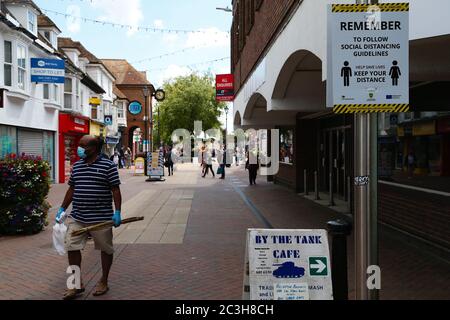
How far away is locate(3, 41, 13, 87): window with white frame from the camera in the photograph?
17.8 metres

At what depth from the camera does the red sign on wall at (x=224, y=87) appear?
26.5 metres

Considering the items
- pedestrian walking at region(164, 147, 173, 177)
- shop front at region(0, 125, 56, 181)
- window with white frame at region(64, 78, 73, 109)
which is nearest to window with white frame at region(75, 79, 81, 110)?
window with white frame at region(64, 78, 73, 109)

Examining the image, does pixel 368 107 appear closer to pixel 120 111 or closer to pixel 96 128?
pixel 96 128

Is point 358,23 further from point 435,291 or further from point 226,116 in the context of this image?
point 226,116

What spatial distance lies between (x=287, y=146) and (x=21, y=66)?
34.9ft

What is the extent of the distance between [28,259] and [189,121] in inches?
2069

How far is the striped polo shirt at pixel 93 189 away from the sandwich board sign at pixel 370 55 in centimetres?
268

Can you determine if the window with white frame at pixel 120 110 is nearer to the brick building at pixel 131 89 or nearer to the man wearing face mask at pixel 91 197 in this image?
the brick building at pixel 131 89

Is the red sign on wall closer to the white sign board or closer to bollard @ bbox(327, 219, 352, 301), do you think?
bollard @ bbox(327, 219, 352, 301)

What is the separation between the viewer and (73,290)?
17.5 ft

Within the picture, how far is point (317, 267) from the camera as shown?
414 centimetres
